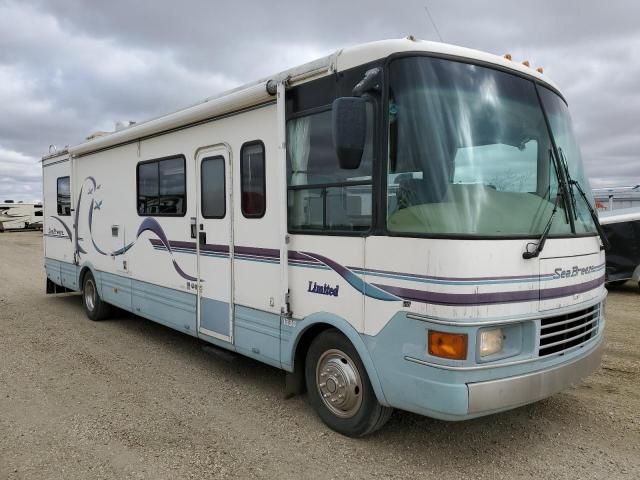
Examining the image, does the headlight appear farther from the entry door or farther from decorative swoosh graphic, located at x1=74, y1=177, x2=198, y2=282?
decorative swoosh graphic, located at x1=74, y1=177, x2=198, y2=282

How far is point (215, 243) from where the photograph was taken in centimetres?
530

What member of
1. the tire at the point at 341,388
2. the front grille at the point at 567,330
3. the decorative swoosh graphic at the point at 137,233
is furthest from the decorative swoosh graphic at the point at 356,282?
the decorative swoosh graphic at the point at 137,233

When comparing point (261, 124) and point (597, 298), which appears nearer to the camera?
point (597, 298)

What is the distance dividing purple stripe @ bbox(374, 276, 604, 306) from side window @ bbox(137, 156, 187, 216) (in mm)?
3064

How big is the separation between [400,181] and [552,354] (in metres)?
1.55

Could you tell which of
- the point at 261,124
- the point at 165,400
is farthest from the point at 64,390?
the point at 261,124

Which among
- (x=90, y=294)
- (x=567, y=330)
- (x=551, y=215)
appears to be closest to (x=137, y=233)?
(x=90, y=294)

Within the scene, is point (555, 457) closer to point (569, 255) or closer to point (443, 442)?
point (443, 442)

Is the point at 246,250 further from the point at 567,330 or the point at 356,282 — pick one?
the point at 567,330

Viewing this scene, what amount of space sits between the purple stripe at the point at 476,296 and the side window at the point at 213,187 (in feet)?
7.22

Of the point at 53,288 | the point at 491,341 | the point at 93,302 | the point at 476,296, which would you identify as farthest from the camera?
the point at 53,288

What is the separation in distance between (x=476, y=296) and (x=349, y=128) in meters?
1.30

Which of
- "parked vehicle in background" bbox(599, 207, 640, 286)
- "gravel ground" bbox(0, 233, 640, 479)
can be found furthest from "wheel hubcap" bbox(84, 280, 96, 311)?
"parked vehicle in background" bbox(599, 207, 640, 286)

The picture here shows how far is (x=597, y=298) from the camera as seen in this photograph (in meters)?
4.09
